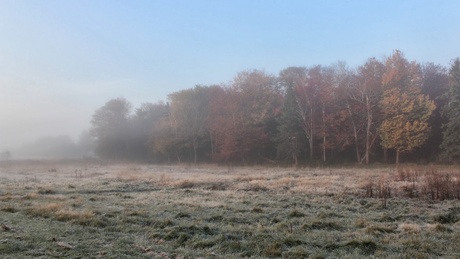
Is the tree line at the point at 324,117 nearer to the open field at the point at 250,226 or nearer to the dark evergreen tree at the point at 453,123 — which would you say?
the dark evergreen tree at the point at 453,123

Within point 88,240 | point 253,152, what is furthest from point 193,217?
point 253,152

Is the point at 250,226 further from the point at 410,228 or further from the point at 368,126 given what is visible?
the point at 368,126

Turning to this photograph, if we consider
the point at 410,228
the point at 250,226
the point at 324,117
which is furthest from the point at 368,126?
the point at 250,226

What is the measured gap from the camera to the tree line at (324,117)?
46344 millimetres

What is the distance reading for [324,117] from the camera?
52.4 metres

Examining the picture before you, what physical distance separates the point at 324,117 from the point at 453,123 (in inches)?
633

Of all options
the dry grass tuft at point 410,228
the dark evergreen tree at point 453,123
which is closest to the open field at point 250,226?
the dry grass tuft at point 410,228

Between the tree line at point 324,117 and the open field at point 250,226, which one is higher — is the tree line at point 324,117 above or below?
above

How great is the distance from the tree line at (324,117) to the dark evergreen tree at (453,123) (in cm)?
11

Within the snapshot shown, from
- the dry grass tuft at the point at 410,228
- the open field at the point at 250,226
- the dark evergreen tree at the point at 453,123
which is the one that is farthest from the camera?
the dark evergreen tree at the point at 453,123

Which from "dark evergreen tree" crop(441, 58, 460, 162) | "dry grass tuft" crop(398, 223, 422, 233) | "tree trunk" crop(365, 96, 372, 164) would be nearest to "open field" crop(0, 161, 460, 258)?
"dry grass tuft" crop(398, 223, 422, 233)

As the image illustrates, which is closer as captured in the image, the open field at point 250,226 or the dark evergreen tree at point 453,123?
the open field at point 250,226

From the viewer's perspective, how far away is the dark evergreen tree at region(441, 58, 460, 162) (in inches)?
1674

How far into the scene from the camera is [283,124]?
5481 cm
